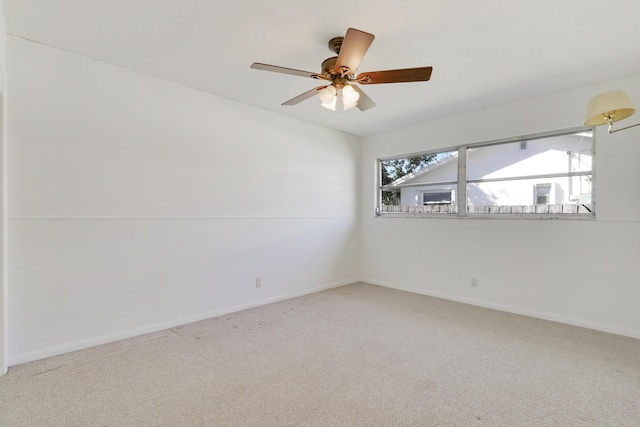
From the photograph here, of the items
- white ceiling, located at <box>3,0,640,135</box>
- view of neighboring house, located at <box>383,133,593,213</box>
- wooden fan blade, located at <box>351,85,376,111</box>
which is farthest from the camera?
view of neighboring house, located at <box>383,133,593,213</box>

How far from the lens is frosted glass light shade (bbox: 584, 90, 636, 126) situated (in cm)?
189

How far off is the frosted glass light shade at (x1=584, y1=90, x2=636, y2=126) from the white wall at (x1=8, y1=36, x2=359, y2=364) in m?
3.16

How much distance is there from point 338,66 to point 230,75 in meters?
1.38

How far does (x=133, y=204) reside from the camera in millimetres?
2896

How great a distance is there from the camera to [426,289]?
173 inches

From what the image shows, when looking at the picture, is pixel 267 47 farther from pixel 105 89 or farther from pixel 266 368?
pixel 266 368

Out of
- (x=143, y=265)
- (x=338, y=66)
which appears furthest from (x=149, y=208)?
(x=338, y=66)

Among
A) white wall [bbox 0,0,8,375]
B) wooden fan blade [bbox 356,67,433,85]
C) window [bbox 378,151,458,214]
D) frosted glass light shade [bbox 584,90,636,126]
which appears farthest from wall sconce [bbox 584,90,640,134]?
white wall [bbox 0,0,8,375]

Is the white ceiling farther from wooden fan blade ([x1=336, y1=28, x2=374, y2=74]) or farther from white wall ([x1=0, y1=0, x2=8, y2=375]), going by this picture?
white wall ([x1=0, y1=0, x2=8, y2=375])

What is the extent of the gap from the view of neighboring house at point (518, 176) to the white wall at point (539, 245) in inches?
6.4

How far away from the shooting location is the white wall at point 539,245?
2.97 meters

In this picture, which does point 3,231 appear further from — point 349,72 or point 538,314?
point 538,314

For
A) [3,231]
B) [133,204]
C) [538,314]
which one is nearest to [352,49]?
[133,204]

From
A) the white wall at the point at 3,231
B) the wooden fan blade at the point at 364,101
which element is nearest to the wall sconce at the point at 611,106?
the wooden fan blade at the point at 364,101
